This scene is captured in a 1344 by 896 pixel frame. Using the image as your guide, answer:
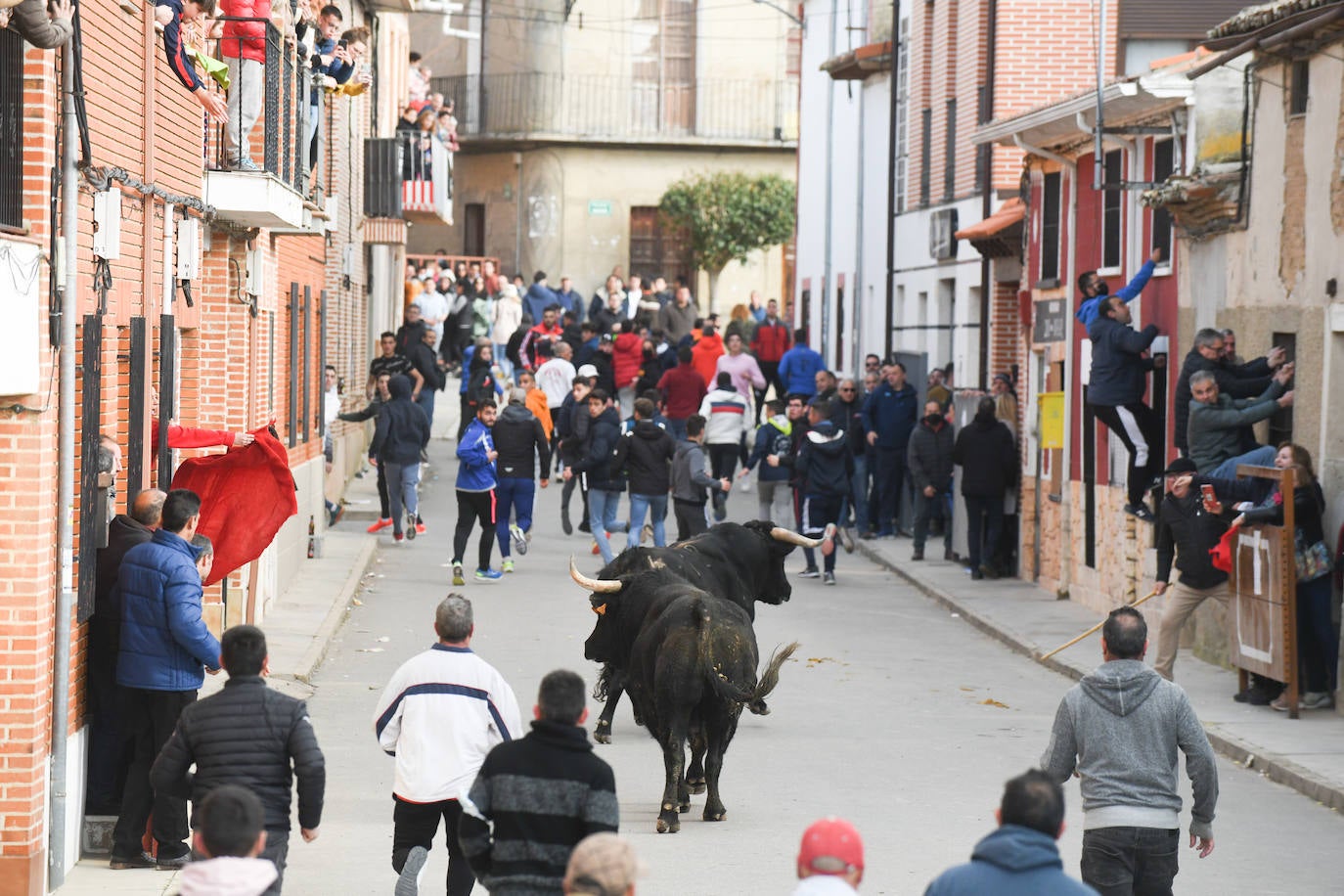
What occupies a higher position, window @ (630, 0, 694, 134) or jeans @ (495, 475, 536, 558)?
window @ (630, 0, 694, 134)

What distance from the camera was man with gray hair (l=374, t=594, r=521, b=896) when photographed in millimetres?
8781

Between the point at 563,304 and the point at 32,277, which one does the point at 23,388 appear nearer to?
the point at 32,277

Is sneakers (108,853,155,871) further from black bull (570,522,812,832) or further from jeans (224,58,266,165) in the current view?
jeans (224,58,266,165)

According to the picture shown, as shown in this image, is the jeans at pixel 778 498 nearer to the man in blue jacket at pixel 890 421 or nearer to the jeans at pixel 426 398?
the man in blue jacket at pixel 890 421

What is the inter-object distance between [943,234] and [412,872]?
79.7 ft

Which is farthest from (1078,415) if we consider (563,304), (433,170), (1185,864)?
(563,304)

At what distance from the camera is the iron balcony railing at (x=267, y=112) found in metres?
17.5

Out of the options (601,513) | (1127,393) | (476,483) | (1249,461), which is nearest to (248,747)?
(1249,461)

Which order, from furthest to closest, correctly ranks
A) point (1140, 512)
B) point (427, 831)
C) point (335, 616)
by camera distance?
point (1140, 512)
point (335, 616)
point (427, 831)

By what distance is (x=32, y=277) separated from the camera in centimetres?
1004

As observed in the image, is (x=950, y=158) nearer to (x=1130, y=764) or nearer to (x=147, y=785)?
(x=147, y=785)

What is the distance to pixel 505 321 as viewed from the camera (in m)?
43.4

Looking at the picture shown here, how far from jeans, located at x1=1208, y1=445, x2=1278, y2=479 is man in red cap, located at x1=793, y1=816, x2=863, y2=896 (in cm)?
1125

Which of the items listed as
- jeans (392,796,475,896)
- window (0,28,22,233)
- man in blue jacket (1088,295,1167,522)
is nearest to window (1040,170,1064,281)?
man in blue jacket (1088,295,1167,522)
